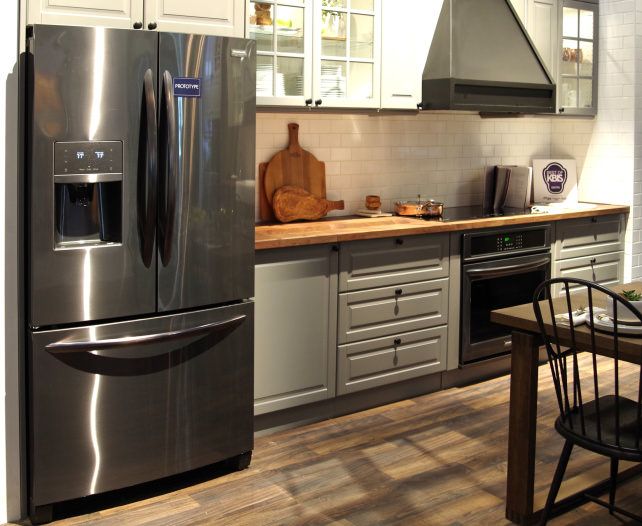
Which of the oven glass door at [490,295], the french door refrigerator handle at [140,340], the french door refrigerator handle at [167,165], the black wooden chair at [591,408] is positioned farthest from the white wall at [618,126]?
the french door refrigerator handle at [167,165]

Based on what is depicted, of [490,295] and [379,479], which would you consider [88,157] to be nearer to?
[379,479]

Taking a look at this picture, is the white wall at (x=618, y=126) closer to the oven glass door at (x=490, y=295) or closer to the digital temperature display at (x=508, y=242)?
the oven glass door at (x=490, y=295)

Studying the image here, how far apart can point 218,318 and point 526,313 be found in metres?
1.20

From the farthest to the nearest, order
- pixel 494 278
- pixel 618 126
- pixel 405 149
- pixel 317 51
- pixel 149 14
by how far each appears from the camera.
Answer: pixel 618 126
pixel 405 149
pixel 494 278
pixel 317 51
pixel 149 14

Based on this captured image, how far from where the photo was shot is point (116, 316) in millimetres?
3166

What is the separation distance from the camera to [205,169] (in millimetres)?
3314

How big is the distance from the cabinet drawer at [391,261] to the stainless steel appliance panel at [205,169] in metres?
0.79

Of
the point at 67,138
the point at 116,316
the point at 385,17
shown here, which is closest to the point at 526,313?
the point at 116,316

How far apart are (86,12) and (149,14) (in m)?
0.26

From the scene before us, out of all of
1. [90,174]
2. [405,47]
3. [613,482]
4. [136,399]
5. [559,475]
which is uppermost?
[405,47]

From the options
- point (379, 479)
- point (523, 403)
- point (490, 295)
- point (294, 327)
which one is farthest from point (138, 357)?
point (490, 295)

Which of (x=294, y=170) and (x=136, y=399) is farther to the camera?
(x=294, y=170)

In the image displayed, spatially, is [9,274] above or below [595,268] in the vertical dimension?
above

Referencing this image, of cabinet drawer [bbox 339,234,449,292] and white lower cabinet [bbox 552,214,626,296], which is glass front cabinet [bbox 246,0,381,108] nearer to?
cabinet drawer [bbox 339,234,449,292]
